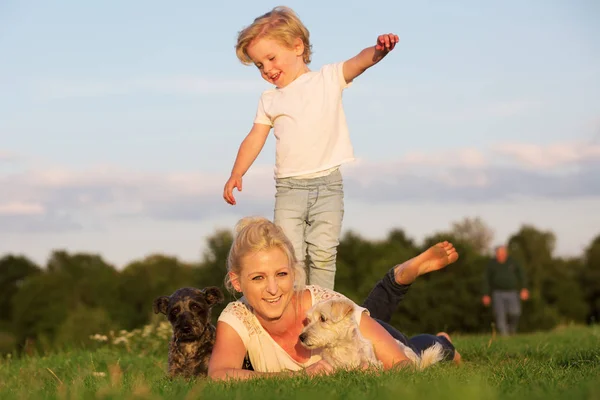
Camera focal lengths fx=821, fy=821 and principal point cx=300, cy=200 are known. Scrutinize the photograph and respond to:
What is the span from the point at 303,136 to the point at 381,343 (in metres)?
2.20

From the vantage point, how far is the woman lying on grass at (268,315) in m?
Result: 6.61

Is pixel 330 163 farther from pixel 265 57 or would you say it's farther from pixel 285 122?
pixel 265 57

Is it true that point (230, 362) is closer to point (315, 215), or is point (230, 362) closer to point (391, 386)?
point (315, 215)

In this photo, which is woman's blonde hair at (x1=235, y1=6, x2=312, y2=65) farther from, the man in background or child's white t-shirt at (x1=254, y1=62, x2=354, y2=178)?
the man in background

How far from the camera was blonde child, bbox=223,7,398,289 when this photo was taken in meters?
7.89

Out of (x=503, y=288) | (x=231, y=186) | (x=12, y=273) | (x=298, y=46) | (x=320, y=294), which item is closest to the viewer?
(x=320, y=294)

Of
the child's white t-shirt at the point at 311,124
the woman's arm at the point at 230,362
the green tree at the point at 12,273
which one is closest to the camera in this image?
the woman's arm at the point at 230,362

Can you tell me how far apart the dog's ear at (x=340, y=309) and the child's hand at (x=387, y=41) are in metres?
2.22

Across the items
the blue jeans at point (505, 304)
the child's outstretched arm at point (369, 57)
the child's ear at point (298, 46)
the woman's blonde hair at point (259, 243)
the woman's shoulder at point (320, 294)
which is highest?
the child's ear at point (298, 46)

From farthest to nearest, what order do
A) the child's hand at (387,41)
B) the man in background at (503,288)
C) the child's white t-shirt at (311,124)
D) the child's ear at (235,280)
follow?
1. the man in background at (503,288)
2. the child's white t-shirt at (311,124)
3. the child's hand at (387,41)
4. the child's ear at (235,280)

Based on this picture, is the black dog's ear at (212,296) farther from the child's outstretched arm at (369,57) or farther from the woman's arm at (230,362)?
the child's outstretched arm at (369,57)

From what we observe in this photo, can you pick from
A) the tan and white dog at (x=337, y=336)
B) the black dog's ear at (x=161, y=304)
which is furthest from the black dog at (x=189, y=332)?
the tan and white dog at (x=337, y=336)

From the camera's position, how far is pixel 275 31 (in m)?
8.05

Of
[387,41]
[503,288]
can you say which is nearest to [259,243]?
[387,41]
